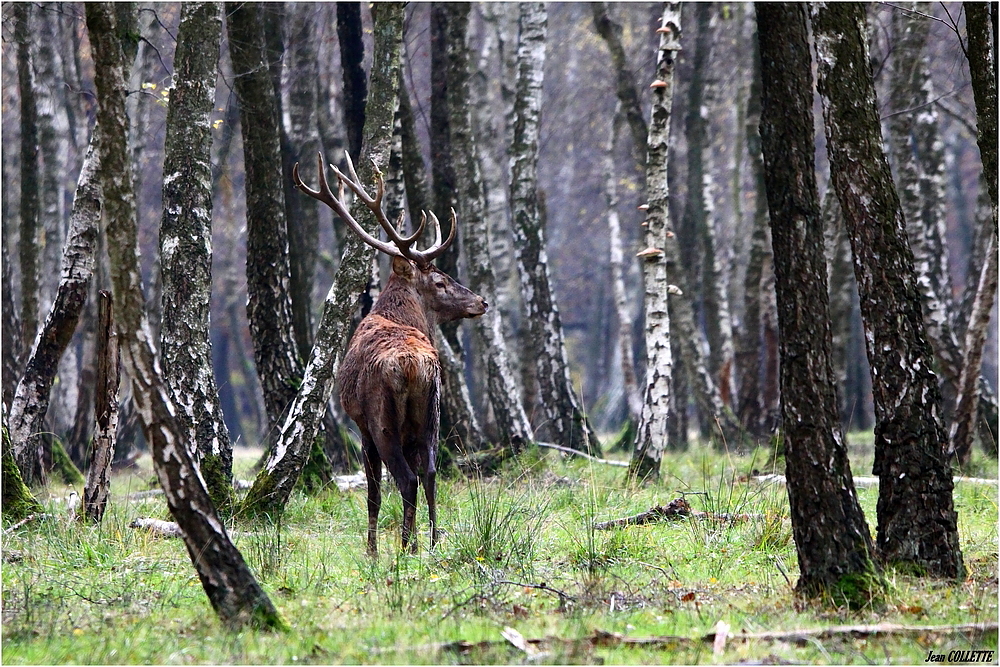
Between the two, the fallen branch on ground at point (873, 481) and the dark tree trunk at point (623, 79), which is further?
the dark tree trunk at point (623, 79)

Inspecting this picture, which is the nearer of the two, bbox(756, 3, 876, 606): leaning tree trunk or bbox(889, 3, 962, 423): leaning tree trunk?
bbox(756, 3, 876, 606): leaning tree trunk

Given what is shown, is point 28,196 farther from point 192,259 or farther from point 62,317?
point 192,259

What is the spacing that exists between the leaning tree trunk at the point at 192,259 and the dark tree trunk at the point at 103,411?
2.35ft

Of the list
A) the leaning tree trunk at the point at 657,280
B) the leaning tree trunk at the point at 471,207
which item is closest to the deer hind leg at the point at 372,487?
the leaning tree trunk at the point at 657,280

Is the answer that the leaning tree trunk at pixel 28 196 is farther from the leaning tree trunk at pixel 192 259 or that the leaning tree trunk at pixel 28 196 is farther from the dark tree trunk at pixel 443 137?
the leaning tree trunk at pixel 192 259

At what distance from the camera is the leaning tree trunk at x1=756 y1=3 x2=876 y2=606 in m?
5.04

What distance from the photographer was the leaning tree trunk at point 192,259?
26.0 ft

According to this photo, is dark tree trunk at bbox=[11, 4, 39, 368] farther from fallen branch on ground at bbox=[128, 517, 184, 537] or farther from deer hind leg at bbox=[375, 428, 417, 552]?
deer hind leg at bbox=[375, 428, 417, 552]

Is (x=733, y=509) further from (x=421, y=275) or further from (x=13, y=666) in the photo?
(x=13, y=666)

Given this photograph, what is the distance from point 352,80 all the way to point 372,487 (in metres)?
5.98

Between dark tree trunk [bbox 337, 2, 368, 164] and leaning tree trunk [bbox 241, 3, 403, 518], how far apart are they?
2482 mm

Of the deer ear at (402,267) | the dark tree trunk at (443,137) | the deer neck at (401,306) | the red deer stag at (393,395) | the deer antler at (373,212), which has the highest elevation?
the dark tree trunk at (443,137)

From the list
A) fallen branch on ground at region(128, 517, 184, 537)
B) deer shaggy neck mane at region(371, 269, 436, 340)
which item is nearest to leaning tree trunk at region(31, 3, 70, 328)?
deer shaggy neck mane at region(371, 269, 436, 340)

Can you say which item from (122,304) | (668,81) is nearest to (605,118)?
(668,81)
